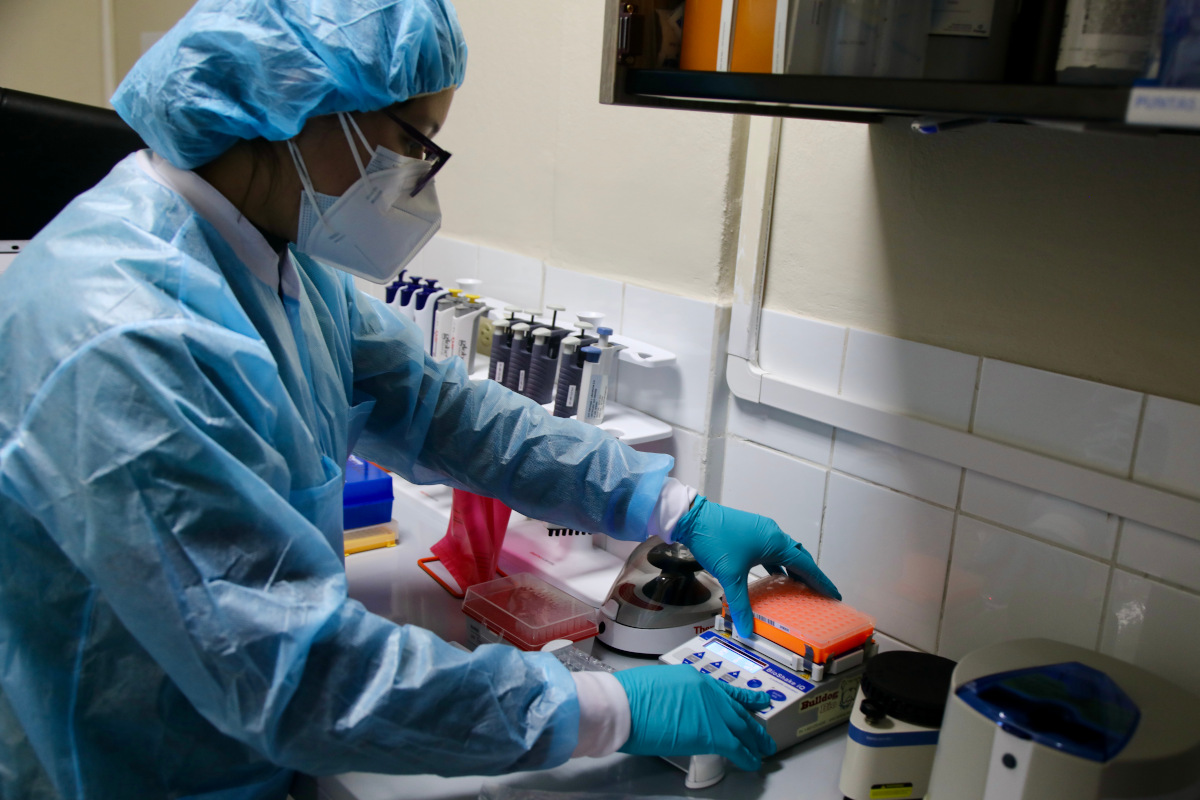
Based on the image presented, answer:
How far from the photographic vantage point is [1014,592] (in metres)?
1.21

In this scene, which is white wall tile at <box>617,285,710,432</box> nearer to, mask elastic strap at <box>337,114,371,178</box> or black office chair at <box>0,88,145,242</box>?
mask elastic strap at <box>337,114,371,178</box>

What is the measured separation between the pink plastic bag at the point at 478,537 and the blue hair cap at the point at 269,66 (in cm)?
69

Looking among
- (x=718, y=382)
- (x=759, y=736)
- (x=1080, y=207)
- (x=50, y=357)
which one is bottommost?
(x=759, y=736)

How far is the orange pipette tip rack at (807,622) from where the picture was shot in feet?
3.59

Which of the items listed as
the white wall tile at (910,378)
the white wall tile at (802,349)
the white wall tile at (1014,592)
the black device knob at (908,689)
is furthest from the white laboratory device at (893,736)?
the white wall tile at (802,349)

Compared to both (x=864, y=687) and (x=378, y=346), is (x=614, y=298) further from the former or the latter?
(x=864, y=687)

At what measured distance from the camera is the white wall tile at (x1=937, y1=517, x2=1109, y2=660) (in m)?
1.14

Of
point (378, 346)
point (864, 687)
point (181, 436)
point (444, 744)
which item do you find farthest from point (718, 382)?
point (181, 436)

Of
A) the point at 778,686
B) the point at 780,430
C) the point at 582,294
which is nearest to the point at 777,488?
the point at 780,430

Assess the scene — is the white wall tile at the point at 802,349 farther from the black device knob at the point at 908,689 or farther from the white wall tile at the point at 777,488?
the black device knob at the point at 908,689

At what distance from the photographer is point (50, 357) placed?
2.58ft

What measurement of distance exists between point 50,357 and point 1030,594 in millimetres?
1141

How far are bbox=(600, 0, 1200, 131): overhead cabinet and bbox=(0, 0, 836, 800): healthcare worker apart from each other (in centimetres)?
25

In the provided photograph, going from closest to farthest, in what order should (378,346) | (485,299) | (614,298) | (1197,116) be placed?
(1197,116), (378,346), (614,298), (485,299)
